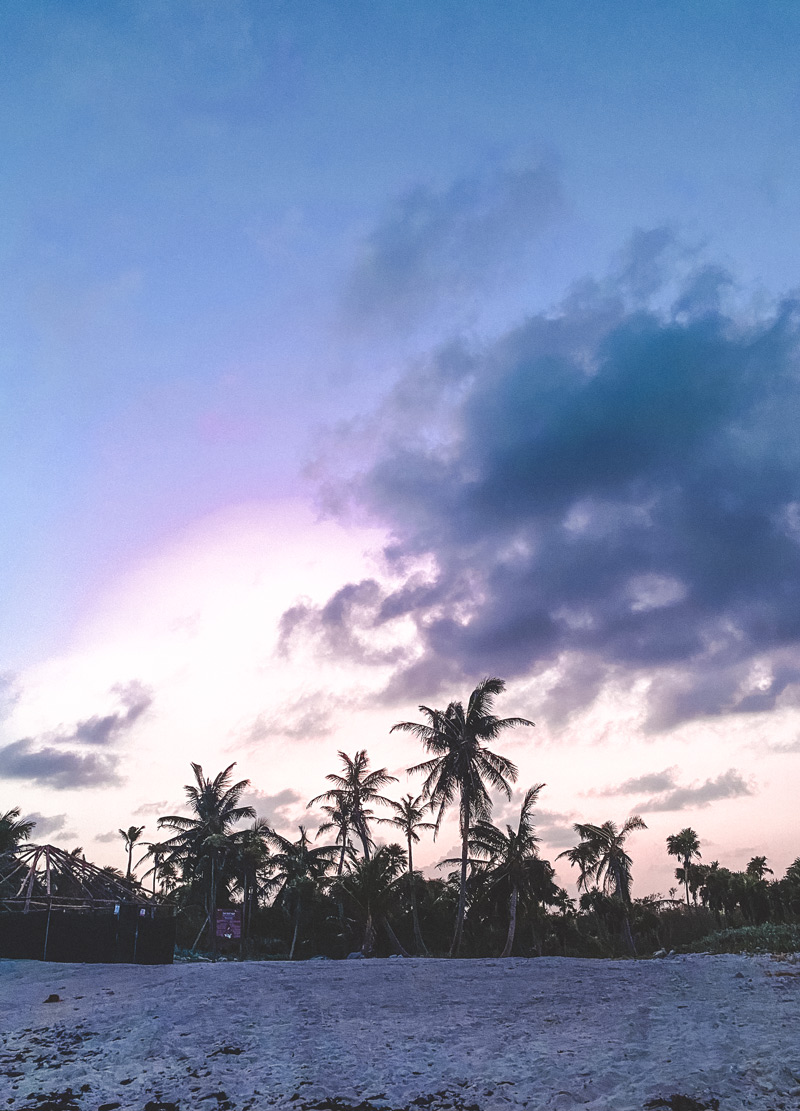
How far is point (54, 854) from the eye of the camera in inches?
1278

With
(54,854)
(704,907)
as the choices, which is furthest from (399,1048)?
(704,907)

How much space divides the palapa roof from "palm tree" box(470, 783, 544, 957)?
19097 mm

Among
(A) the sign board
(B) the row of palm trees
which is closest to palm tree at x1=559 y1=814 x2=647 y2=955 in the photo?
(B) the row of palm trees

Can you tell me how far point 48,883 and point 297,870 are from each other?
23059 mm

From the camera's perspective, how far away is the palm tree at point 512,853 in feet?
135

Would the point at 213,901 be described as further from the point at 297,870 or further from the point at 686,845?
the point at 686,845

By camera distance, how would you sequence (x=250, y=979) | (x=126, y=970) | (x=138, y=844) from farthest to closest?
1. (x=138, y=844)
2. (x=126, y=970)
3. (x=250, y=979)

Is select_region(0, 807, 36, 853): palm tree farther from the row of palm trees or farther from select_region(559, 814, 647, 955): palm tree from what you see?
select_region(559, 814, 647, 955): palm tree

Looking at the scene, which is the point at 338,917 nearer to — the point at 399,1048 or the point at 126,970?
the point at 126,970

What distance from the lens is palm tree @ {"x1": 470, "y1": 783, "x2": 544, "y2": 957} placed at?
4103 centimetres

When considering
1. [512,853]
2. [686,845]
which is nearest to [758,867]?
[686,845]

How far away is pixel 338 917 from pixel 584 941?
16.9 metres

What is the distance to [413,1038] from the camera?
15.1 m

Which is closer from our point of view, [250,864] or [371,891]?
[371,891]
